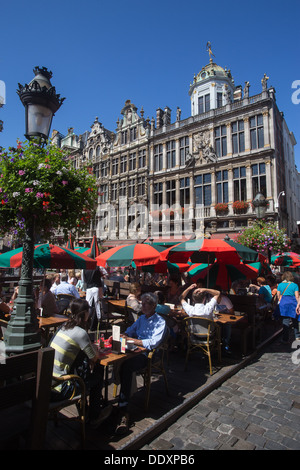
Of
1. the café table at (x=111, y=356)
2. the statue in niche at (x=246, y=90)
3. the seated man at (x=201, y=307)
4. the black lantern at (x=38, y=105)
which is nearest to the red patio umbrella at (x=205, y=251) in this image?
the seated man at (x=201, y=307)

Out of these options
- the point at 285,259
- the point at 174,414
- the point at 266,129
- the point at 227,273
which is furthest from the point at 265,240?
the point at 266,129

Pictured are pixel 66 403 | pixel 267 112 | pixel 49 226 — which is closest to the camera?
pixel 66 403

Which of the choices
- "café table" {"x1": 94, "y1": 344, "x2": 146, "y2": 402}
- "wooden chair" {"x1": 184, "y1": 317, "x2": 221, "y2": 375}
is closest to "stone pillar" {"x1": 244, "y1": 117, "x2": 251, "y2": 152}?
"wooden chair" {"x1": 184, "y1": 317, "x2": 221, "y2": 375}

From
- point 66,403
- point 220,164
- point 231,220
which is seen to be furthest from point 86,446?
point 220,164

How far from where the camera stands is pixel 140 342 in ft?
12.4

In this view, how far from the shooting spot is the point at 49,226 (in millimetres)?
4781

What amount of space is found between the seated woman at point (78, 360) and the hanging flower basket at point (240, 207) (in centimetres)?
2112

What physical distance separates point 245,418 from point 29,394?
282 cm

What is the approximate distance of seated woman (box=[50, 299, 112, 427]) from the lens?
9.70ft

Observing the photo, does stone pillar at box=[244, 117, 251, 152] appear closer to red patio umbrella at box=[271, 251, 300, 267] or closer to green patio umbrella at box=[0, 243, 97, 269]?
red patio umbrella at box=[271, 251, 300, 267]

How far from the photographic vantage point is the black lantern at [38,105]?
4.42 meters

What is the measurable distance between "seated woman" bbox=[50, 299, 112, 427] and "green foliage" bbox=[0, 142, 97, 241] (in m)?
1.76

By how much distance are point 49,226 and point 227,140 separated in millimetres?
22840
